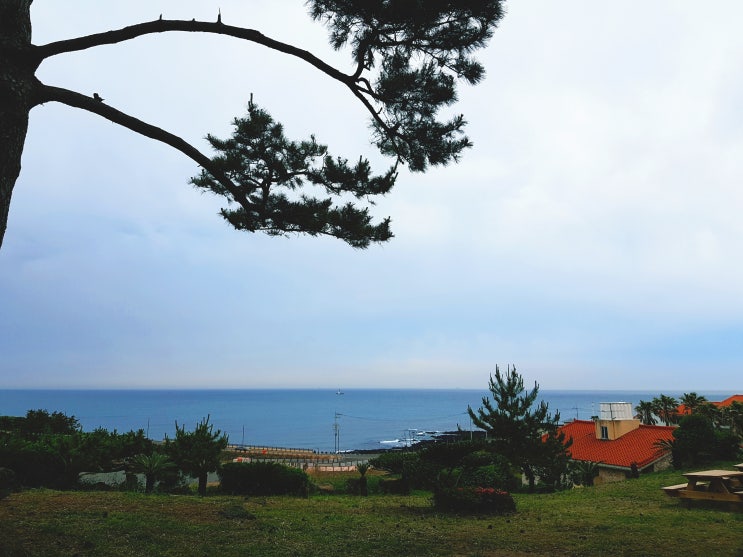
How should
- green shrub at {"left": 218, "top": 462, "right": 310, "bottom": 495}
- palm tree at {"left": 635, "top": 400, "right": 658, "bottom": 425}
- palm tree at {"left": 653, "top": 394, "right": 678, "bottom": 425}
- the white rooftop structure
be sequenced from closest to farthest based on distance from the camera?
green shrub at {"left": 218, "top": 462, "right": 310, "bottom": 495} < the white rooftop structure < palm tree at {"left": 653, "top": 394, "right": 678, "bottom": 425} < palm tree at {"left": 635, "top": 400, "right": 658, "bottom": 425}

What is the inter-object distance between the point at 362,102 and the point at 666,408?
38.7 m

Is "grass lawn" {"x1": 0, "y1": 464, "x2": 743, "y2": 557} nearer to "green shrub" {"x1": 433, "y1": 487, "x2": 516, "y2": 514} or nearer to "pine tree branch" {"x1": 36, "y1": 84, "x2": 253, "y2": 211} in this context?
"green shrub" {"x1": 433, "y1": 487, "x2": 516, "y2": 514}

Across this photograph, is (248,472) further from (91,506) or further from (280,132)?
(280,132)

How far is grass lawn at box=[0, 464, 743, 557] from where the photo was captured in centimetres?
572

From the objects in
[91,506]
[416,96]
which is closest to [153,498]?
[91,506]

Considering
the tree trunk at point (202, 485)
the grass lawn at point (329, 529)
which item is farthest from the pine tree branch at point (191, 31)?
the tree trunk at point (202, 485)

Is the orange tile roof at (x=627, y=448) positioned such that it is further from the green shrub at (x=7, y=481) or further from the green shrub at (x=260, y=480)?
the green shrub at (x=7, y=481)

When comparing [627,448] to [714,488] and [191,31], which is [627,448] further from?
[191,31]

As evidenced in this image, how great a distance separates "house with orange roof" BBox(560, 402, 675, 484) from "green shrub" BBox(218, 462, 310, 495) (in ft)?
47.1

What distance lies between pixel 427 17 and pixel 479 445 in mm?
10467

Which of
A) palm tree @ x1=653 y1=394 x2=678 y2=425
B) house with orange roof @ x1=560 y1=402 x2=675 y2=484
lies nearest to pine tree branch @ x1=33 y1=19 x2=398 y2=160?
house with orange roof @ x1=560 y1=402 x2=675 y2=484

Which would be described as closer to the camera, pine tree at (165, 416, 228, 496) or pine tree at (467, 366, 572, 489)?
pine tree at (165, 416, 228, 496)

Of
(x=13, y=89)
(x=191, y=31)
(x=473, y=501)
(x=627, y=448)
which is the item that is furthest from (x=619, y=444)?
(x=13, y=89)

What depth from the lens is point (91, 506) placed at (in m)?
7.76
